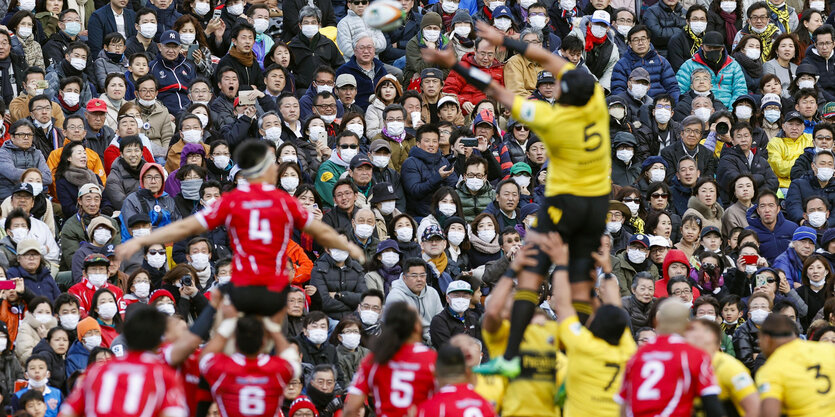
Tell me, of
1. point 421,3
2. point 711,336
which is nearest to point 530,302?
point 711,336

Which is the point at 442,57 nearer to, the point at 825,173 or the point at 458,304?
the point at 458,304

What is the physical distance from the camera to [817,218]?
20391mm

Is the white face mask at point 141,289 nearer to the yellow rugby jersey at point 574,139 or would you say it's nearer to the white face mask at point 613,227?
the white face mask at point 613,227

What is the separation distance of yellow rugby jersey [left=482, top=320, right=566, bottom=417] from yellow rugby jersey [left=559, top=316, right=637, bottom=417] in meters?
0.31

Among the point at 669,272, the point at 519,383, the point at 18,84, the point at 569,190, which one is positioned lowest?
the point at 18,84

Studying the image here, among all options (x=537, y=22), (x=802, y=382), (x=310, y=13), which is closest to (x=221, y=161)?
(x=310, y=13)

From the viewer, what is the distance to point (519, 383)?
12.4 meters

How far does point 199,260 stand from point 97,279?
1174mm

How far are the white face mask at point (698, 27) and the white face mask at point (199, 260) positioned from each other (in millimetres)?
10407

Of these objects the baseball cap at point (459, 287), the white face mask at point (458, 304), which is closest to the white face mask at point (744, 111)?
the baseball cap at point (459, 287)

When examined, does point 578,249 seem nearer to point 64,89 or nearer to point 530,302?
point 530,302

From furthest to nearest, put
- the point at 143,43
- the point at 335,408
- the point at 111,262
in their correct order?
the point at 143,43
the point at 111,262
the point at 335,408

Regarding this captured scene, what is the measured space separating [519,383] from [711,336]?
5.15 ft

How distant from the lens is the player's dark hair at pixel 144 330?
1137 centimetres
